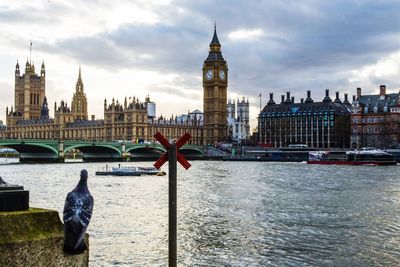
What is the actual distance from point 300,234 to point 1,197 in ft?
44.2


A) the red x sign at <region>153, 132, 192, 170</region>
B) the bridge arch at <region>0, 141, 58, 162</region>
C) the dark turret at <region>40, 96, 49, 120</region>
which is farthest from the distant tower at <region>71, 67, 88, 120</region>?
the red x sign at <region>153, 132, 192, 170</region>

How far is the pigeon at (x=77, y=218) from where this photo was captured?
482 cm

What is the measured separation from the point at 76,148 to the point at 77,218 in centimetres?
8712

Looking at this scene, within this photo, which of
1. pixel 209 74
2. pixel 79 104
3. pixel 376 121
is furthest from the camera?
pixel 79 104

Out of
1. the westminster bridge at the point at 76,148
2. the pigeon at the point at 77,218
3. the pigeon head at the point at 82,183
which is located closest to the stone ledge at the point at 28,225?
the pigeon at the point at 77,218

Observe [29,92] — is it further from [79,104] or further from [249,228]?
[249,228]

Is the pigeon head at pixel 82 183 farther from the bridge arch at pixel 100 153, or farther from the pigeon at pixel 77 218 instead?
the bridge arch at pixel 100 153

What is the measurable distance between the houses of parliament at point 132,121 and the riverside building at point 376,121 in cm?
4115

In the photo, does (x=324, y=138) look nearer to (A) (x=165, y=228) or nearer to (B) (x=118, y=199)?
(B) (x=118, y=199)

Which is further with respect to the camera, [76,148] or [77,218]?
[76,148]

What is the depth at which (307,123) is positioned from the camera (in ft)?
382

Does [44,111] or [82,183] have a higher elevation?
[44,111]

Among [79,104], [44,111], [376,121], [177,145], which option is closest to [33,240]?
[177,145]

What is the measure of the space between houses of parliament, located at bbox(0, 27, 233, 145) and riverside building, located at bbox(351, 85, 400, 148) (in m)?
41.2
